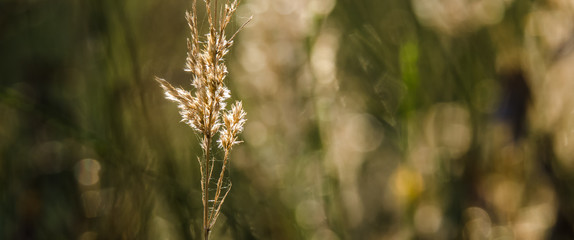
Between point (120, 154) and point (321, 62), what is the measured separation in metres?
0.37

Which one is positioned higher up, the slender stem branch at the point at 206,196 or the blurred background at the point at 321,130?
the blurred background at the point at 321,130

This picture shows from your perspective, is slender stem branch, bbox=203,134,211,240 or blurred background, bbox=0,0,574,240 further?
blurred background, bbox=0,0,574,240

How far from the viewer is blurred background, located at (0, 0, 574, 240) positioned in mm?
843

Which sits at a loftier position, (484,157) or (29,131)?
(29,131)

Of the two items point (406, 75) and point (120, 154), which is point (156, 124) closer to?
point (120, 154)

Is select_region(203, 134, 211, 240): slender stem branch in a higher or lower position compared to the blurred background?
lower

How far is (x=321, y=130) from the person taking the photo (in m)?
0.80

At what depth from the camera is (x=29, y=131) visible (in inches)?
43.8

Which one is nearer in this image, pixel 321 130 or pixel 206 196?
pixel 206 196

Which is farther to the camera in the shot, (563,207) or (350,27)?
(350,27)

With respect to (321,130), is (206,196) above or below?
below

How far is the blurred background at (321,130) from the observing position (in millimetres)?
843

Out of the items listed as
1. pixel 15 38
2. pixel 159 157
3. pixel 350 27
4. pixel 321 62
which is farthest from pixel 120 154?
pixel 15 38

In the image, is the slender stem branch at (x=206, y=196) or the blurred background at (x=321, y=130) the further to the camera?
the blurred background at (x=321, y=130)
